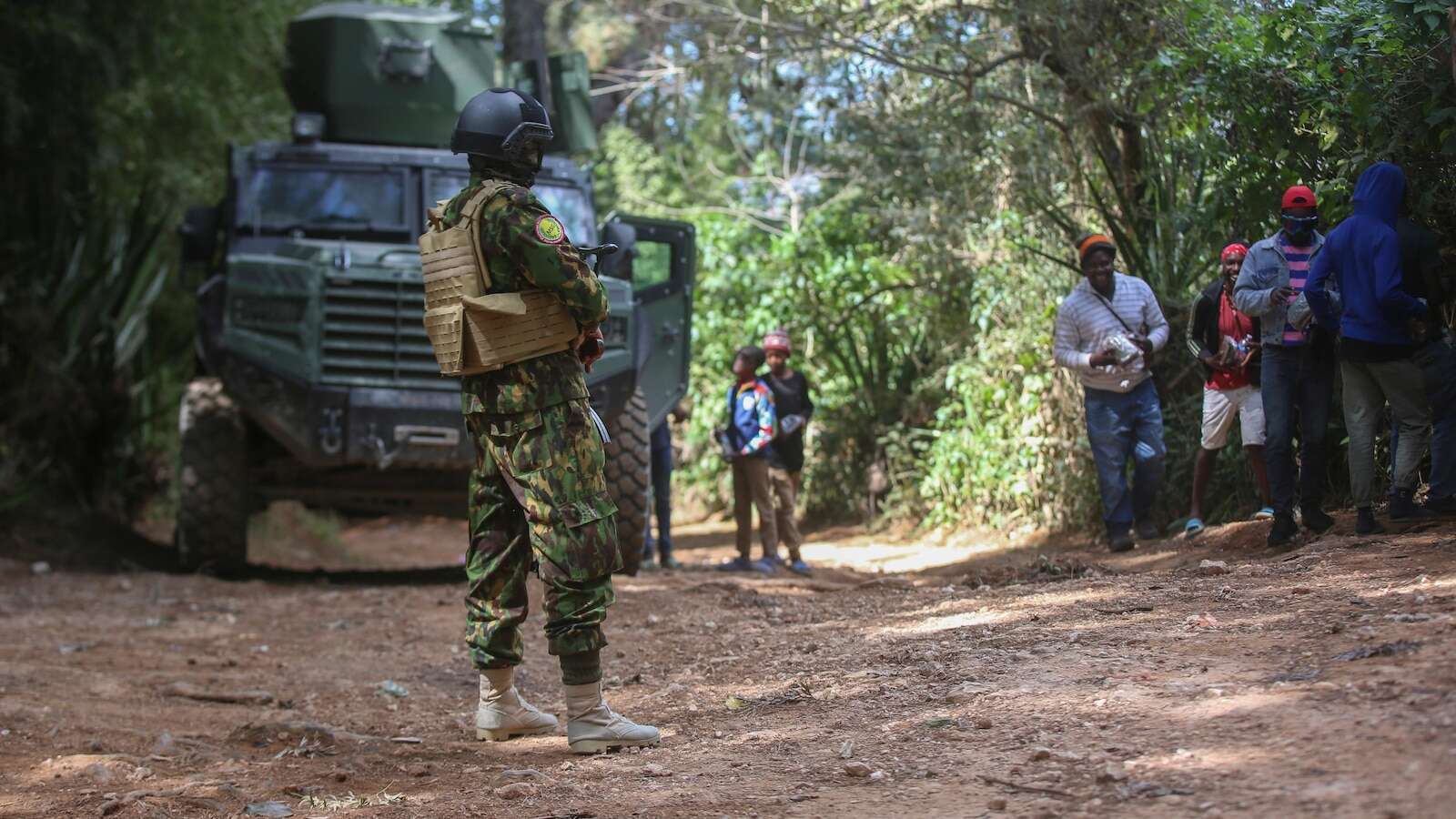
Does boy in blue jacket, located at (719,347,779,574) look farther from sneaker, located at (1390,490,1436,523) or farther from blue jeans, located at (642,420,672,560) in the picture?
sneaker, located at (1390,490,1436,523)

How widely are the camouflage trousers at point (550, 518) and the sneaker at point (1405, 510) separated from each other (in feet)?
10.7

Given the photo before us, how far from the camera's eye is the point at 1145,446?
306 inches

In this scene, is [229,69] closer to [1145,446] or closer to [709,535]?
[709,535]

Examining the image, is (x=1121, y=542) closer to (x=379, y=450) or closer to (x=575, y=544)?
(x=379, y=450)

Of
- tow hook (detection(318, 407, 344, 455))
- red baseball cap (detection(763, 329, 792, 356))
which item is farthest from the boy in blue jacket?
tow hook (detection(318, 407, 344, 455))

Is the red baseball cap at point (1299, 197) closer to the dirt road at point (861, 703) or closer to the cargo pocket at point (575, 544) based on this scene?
the dirt road at point (861, 703)

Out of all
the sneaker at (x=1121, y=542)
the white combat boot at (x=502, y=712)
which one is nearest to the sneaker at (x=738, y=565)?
the sneaker at (x=1121, y=542)

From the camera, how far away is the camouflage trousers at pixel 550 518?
4270 mm

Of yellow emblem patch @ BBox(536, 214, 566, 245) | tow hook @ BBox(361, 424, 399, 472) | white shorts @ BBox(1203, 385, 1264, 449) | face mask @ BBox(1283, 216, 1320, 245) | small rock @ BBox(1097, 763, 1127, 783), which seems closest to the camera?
small rock @ BBox(1097, 763, 1127, 783)

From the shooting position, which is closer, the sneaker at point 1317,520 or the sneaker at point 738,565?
the sneaker at point 1317,520

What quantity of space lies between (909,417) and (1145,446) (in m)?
4.46

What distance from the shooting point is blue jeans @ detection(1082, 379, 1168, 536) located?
7.77 m

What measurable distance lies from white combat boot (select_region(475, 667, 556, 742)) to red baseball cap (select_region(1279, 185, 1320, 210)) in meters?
3.77

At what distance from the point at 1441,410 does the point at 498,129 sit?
3777 mm
